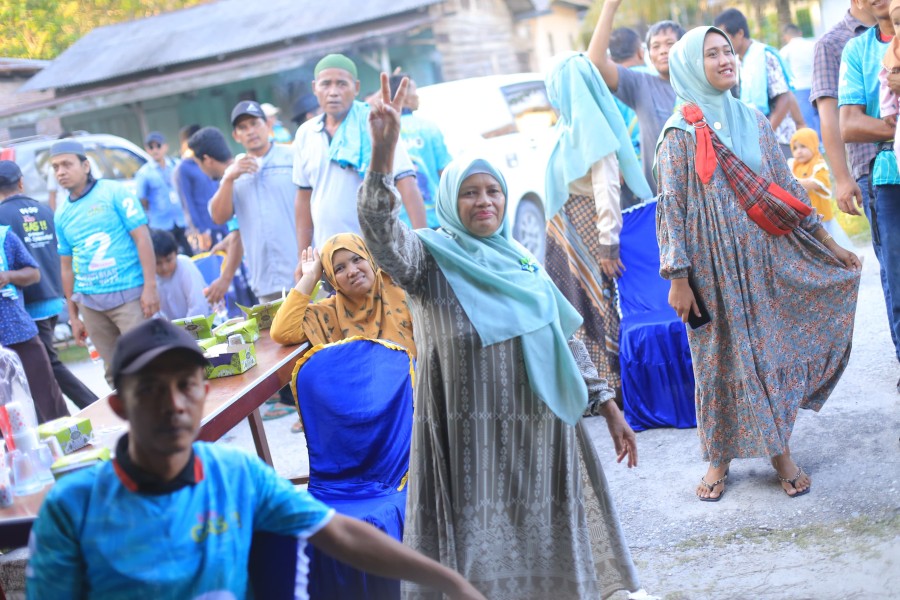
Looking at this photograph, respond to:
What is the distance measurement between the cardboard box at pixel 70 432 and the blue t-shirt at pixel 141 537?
1255 millimetres

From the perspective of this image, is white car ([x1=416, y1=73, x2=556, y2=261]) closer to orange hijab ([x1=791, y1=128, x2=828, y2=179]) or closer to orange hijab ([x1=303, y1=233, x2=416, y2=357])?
orange hijab ([x1=791, y1=128, x2=828, y2=179])

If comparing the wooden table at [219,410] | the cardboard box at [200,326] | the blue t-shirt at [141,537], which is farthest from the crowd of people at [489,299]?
the cardboard box at [200,326]

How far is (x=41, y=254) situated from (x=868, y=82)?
17.8 ft

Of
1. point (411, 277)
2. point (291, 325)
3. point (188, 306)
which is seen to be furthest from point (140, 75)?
point (411, 277)

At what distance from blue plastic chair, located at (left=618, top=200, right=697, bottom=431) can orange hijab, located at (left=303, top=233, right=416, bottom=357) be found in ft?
5.18

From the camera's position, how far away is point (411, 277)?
9.96 ft

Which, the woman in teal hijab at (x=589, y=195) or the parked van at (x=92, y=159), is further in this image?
the parked van at (x=92, y=159)

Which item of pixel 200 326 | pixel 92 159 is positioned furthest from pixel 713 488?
pixel 92 159

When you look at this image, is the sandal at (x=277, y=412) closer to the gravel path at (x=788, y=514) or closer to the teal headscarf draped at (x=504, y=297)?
the gravel path at (x=788, y=514)

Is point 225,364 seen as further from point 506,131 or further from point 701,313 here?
point 506,131

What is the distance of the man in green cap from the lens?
5457 millimetres

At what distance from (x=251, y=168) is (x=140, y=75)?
1428 centimetres

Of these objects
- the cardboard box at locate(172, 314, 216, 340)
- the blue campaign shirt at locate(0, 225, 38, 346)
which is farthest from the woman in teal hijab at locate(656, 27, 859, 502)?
the blue campaign shirt at locate(0, 225, 38, 346)

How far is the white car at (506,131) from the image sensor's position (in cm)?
916
